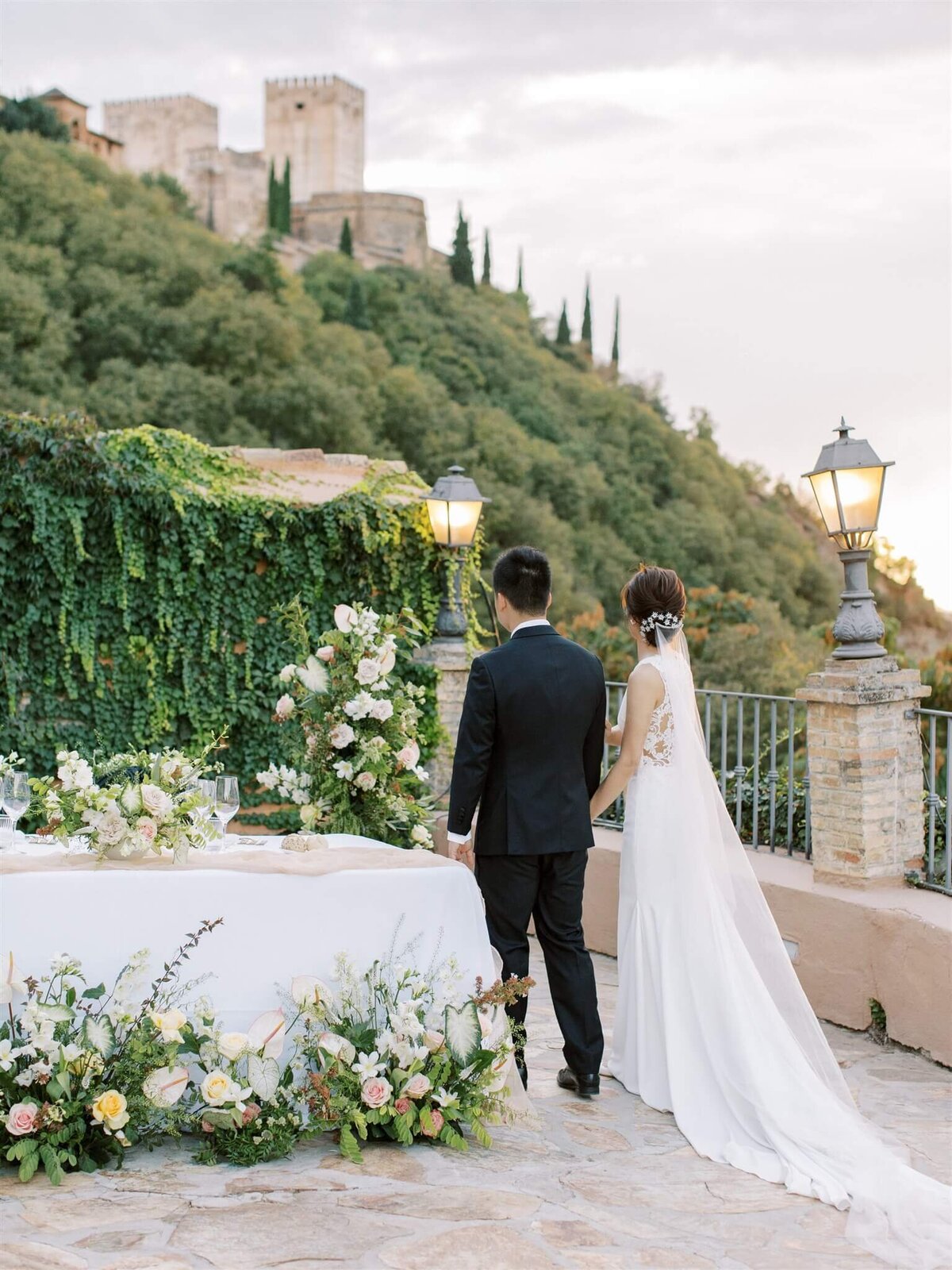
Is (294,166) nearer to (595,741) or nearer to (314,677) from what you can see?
(314,677)

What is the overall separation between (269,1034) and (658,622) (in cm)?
184

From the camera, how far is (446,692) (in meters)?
7.99

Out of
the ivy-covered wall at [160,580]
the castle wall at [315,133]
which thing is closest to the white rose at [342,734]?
the ivy-covered wall at [160,580]

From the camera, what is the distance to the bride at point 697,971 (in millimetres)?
3557

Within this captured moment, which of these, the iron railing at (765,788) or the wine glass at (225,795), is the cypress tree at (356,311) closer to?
the iron railing at (765,788)

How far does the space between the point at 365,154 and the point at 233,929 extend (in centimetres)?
7722

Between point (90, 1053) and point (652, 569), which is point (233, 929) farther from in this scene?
point (652, 569)

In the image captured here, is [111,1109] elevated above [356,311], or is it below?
below

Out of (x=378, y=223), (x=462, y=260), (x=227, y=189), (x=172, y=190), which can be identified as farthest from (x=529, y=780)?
(x=227, y=189)

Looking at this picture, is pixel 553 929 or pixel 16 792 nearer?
pixel 16 792

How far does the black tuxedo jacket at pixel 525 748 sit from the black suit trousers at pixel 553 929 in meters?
0.07

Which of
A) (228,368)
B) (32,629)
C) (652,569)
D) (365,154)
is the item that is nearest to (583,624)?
(32,629)

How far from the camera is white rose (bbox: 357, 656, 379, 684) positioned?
461 cm

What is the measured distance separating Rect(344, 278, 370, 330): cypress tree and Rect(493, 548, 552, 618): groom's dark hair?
131ft
